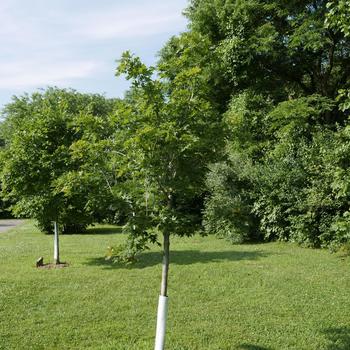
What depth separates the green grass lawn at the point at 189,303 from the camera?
5.64 meters

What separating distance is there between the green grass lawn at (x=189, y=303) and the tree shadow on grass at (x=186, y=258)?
3cm

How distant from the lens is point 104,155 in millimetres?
4555

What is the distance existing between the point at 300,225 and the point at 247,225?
216cm

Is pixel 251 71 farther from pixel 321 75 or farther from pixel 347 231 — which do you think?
pixel 347 231

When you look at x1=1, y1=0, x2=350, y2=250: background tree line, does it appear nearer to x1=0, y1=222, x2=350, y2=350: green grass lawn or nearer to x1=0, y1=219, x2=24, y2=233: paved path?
x1=0, y1=222, x2=350, y2=350: green grass lawn

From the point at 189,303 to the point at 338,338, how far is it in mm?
2452

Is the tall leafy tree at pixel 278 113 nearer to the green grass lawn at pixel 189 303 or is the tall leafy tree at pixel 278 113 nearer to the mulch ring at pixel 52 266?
the green grass lawn at pixel 189 303

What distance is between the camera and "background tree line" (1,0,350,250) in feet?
14.2

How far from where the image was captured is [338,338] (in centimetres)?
563

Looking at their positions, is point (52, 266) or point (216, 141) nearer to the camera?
point (216, 141)

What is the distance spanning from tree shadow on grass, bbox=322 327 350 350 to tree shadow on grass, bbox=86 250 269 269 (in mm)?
5081

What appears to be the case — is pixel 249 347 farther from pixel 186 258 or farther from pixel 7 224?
pixel 7 224

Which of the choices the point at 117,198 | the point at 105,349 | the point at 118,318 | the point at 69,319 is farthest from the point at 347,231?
the point at 69,319

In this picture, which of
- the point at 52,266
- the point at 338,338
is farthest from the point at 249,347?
the point at 52,266
